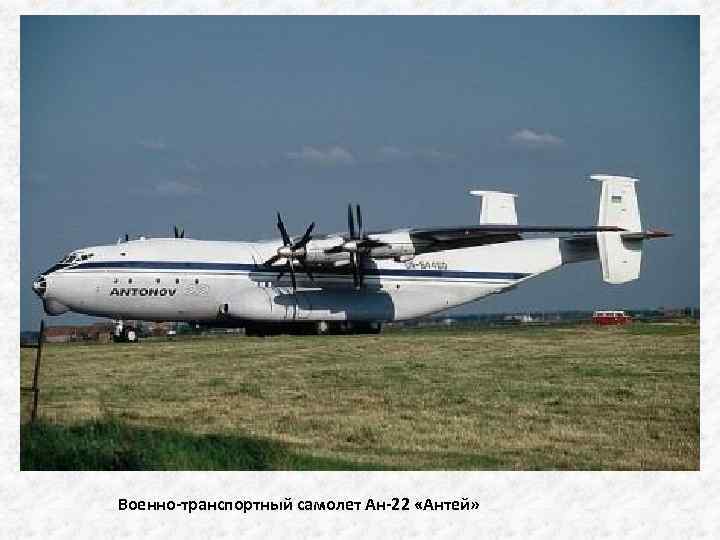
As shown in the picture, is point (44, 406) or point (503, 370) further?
point (503, 370)

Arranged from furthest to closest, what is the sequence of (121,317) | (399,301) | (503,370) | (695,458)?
(399,301) → (121,317) → (503,370) → (695,458)

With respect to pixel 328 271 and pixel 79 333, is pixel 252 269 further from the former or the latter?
pixel 79 333

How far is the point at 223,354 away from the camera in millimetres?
29781

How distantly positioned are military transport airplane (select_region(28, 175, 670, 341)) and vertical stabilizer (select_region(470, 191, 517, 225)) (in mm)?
2363

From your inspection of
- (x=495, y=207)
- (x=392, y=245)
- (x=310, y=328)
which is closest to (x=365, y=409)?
(x=392, y=245)

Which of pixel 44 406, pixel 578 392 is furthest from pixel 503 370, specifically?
pixel 44 406

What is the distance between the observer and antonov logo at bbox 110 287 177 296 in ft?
120

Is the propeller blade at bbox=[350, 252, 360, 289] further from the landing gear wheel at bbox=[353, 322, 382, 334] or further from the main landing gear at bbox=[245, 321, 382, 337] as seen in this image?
the landing gear wheel at bbox=[353, 322, 382, 334]

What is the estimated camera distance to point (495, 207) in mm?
47875

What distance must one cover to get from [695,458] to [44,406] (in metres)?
12.7

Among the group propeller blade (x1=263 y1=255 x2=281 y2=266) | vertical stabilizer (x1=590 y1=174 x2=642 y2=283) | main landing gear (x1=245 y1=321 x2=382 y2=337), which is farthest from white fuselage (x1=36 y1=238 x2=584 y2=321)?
vertical stabilizer (x1=590 y1=174 x2=642 y2=283)

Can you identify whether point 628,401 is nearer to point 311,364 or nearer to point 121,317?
point 311,364

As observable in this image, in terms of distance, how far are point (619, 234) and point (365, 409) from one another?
24974 millimetres

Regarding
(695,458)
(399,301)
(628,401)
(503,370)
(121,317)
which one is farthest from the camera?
(399,301)
